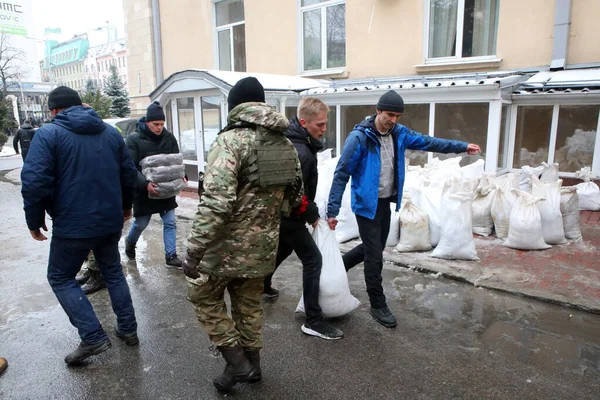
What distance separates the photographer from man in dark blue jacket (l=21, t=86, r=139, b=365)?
2701 millimetres

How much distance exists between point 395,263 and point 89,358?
10.3ft

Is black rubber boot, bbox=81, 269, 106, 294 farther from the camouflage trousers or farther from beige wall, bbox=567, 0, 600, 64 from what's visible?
beige wall, bbox=567, 0, 600, 64

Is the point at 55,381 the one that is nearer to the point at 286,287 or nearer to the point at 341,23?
the point at 286,287

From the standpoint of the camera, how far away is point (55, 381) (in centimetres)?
275

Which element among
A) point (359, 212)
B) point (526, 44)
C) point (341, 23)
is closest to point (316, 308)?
point (359, 212)

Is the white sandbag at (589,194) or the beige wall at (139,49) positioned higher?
the beige wall at (139,49)

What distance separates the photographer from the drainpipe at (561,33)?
22.6 ft

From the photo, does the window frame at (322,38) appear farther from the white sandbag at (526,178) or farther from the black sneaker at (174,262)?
the black sneaker at (174,262)

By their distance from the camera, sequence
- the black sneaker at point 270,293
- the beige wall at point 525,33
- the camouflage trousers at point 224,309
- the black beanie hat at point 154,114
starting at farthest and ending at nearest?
the beige wall at point 525,33 → the black beanie hat at point 154,114 → the black sneaker at point 270,293 → the camouflage trousers at point 224,309

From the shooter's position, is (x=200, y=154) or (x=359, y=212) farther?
(x=200, y=154)

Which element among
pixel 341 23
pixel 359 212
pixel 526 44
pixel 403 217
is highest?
pixel 341 23

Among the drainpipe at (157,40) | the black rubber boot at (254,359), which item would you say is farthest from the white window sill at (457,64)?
the drainpipe at (157,40)

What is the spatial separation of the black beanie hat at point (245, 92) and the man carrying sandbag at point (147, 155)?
201cm

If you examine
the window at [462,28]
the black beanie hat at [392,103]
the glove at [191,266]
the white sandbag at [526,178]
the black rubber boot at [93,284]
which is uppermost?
the window at [462,28]
